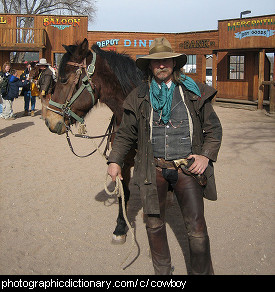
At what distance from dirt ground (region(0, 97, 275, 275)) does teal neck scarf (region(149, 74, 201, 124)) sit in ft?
5.23

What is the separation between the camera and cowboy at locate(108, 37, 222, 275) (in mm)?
2682

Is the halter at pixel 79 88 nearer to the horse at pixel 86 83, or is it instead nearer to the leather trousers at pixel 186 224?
the horse at pixel 86 83

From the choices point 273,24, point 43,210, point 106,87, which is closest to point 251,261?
point 106,87

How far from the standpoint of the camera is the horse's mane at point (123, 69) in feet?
11.9

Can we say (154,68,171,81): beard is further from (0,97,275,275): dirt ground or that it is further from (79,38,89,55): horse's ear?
(0,97,275,275): dirt ground

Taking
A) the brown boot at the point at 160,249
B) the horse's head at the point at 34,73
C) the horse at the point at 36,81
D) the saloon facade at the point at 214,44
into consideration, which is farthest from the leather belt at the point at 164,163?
the saloon facade at the point at 214,44

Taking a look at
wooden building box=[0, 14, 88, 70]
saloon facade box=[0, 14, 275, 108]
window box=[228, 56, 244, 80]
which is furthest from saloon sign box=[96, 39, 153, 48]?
window box=[228, 56, 244, 80]

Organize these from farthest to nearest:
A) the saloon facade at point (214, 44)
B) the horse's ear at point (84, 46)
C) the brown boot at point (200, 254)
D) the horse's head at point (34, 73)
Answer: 1. the saloon facade at point (214, 44)
2. the horse's head at point (34, 73)
3. the horse's ear at point (84, 46)
4. the brown boot at point (200, 254)

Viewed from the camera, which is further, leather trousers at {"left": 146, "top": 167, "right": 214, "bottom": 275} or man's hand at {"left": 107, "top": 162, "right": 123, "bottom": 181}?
man's hand at {"left": 107, "top": 162, "right": 123, "bottom": 181}

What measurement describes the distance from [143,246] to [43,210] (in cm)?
176

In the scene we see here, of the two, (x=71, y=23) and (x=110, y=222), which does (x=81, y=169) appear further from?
(x=71, y=23)

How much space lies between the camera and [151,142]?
2779mm

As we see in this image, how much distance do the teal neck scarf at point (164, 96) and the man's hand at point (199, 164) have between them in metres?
0.37

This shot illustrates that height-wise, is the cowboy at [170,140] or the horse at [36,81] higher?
the horse at [36,81]
